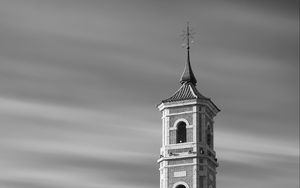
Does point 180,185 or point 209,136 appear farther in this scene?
point 209,136

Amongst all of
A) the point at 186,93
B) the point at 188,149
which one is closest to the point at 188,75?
the point at 186,93

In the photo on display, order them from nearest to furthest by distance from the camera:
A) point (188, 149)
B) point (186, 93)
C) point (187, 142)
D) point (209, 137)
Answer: point (188, 149) → point (187, 142) → point (186, 93) → point (209, 137)

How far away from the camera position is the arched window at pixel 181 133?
93.4 meters

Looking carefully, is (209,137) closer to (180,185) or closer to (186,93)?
(186,93)

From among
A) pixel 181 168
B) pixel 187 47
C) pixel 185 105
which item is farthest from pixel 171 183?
pixel 187 47

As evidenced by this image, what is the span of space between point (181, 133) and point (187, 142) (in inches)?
54.0

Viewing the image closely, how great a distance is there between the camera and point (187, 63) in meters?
97.4

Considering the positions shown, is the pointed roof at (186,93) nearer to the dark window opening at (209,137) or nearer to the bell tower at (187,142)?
the bell tower at (187,142)

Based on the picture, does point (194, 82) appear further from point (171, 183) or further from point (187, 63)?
point (171, 183)

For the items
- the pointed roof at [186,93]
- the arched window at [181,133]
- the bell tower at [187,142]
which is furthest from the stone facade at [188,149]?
the pointed roof at [186,93]

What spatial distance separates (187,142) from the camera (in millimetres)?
92750

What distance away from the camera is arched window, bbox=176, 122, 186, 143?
93375mm

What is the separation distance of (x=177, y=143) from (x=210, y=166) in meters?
3.74

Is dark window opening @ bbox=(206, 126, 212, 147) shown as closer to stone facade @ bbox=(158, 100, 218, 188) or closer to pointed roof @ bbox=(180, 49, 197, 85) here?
stone facade @ bbox=(158, 100, 218, 188)
